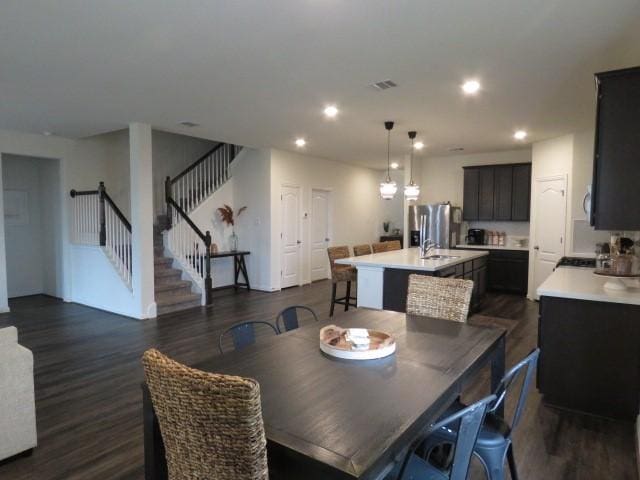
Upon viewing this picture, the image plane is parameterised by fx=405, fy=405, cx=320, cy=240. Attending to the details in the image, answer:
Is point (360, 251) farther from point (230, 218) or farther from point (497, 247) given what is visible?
point (497, 247)

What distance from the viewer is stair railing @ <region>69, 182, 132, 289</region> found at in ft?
19.1

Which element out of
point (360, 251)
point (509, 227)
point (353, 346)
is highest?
point (509, 227)

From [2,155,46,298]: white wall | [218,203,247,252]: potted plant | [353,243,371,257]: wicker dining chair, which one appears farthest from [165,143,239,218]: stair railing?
[353,243,371,257]: wicker dining chair

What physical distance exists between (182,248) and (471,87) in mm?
4852

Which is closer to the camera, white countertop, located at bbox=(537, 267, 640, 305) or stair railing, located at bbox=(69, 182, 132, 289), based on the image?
white countertop, located at bbox=(537, 267, 640, 305)

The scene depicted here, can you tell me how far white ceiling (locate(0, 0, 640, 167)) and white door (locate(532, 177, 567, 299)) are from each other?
136cm

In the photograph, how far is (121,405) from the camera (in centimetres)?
305

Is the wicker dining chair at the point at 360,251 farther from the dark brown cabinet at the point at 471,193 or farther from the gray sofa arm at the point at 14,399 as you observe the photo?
the gray sofa arm at the point at 14,399

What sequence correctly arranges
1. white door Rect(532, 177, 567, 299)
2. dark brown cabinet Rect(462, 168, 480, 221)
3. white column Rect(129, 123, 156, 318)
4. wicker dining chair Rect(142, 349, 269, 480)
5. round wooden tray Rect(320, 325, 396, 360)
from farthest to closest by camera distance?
dark brown cabinet Rect(462, 168, 480, 221) < white door Rect(532, 177, 567, 299) < white column Rect(129, 123, 156, 318) < round wooden tray Rect(320, 325, 396, 360) < wicker dining chair Rect(142, 349, 269, 480)

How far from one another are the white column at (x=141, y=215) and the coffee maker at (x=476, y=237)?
Result: 592cm

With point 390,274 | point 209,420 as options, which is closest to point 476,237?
point 390,274

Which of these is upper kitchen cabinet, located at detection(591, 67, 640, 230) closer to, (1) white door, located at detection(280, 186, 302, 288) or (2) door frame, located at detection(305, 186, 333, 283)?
(1) white door, located at detection(280, 186, 302, 288)

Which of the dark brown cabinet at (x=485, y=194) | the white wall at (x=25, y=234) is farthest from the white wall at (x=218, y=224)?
the dark brown cabinet at (x=485, y=194)

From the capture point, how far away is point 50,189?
6996 mm
